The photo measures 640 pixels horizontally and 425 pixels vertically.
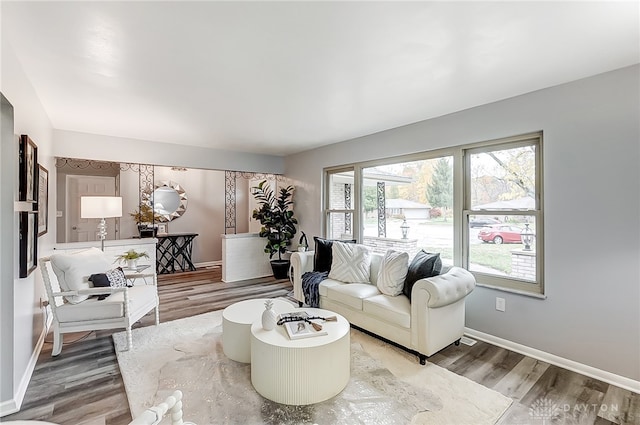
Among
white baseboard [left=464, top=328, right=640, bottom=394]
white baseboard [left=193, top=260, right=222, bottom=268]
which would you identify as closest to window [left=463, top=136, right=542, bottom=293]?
white baseboard [left=464, top=328, right=640, bottom=394]

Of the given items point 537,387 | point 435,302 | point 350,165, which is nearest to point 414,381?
point 435,302

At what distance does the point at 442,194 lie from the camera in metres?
3.62

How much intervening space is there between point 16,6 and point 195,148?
3520 millimetres

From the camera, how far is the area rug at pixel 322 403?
1905 millimetres

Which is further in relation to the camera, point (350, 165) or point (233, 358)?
point (350, 165)

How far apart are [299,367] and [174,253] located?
215 inches

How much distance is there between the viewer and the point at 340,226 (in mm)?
5121

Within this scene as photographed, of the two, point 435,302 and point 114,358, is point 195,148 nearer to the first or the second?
point 114,358

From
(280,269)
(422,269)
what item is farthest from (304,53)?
(280,269)

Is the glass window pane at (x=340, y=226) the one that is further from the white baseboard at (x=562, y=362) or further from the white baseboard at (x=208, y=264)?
the white baseboard at (x=208, y=264)

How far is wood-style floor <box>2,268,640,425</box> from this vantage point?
1.95 m

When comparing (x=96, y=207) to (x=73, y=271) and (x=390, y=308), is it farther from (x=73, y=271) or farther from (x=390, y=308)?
(x=390, y=308)

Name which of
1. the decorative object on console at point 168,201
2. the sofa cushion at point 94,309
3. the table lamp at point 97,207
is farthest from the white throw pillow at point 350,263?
the decorative object on console at point 168,201

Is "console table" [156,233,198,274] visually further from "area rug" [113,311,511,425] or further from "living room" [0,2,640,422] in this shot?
"area rug" [113,311,511,425]
